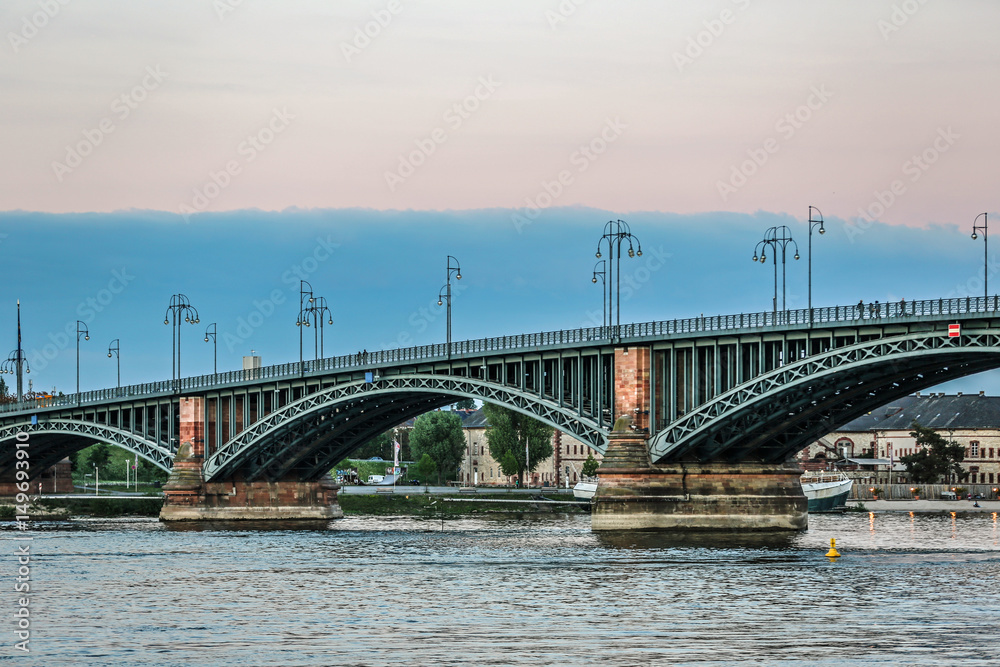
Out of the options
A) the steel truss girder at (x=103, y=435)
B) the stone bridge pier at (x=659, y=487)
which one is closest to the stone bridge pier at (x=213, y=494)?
the steel truss girder at (x=103, y=435)

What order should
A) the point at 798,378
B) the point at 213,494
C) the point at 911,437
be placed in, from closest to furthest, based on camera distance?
the point at 798,378, the point at 213,494, the point at 911,437

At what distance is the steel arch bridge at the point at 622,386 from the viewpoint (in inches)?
3268

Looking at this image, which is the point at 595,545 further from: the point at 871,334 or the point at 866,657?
the point at 866,657

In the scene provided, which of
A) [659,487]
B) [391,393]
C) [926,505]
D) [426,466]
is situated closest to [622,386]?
[659,487]

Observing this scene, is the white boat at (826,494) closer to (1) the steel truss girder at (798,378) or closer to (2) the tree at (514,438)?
(2) the tree at (514,438)

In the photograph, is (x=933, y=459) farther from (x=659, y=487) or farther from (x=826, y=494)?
(x=659, y=487)

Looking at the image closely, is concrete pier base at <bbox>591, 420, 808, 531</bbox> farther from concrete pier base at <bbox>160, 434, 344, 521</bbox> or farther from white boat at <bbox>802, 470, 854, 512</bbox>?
white boat at <bbox>802, 470, 854, 512</bbox>

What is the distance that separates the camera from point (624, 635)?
44406 mm

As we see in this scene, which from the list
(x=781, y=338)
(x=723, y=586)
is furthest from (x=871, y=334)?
(x=723, y=586)

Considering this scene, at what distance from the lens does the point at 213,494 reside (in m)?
122

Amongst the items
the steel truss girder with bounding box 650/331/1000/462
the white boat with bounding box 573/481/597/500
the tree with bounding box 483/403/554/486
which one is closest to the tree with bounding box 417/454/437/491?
the tree with bounding box 483/403/554/486

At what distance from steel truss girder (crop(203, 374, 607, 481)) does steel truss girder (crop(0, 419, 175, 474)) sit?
6.45 meters

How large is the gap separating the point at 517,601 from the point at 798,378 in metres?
34.5

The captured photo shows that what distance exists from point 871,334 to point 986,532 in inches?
1103
